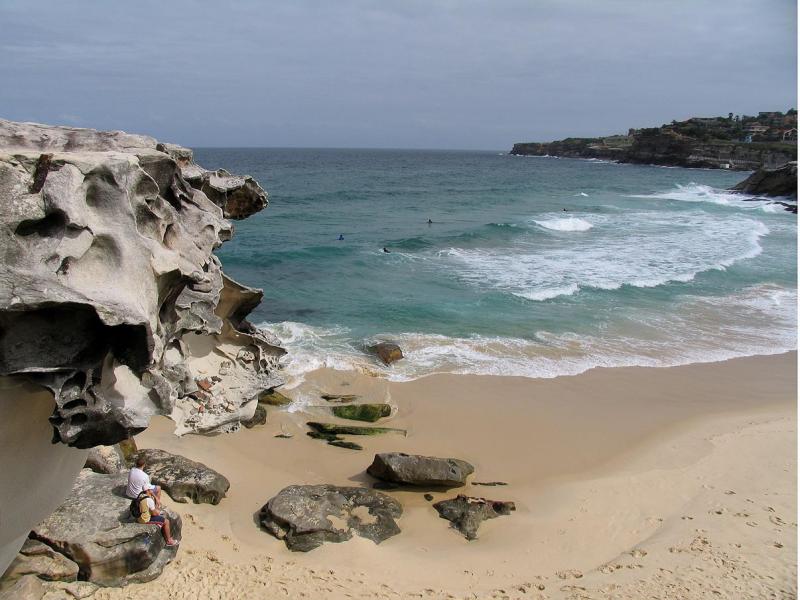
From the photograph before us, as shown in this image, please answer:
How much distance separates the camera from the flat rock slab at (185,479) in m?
8.38

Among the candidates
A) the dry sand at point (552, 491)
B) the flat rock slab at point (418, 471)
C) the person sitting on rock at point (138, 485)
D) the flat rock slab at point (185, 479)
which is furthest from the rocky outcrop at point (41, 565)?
the flat rock slab at point (418, 471)

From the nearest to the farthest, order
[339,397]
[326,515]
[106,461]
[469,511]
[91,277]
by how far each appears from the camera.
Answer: [91,277] → [106,461] → [326,515] → [469,511] → [339,397]

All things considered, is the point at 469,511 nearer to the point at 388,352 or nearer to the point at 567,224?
the point at 388,352

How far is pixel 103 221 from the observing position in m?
4.20

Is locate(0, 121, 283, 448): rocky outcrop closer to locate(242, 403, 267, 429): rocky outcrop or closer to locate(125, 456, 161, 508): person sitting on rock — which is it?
locate(125, 456, 161, 508): person sitting on rock

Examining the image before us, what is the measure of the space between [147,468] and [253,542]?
1923 millimetres

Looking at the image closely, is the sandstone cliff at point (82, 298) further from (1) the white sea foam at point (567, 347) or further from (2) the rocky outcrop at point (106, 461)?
(1) the white sea foam at point (567, 347)

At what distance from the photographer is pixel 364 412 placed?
1187 cm

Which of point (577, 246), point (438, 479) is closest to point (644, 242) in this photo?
point (577, 246)

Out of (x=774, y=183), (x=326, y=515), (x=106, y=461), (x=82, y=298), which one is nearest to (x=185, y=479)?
(x=106, y=461)

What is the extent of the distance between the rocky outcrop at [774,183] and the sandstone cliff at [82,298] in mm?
55213

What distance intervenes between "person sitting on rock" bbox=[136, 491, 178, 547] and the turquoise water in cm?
675

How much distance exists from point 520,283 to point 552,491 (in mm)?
12747

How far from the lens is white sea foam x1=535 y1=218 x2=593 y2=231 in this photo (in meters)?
34.2
